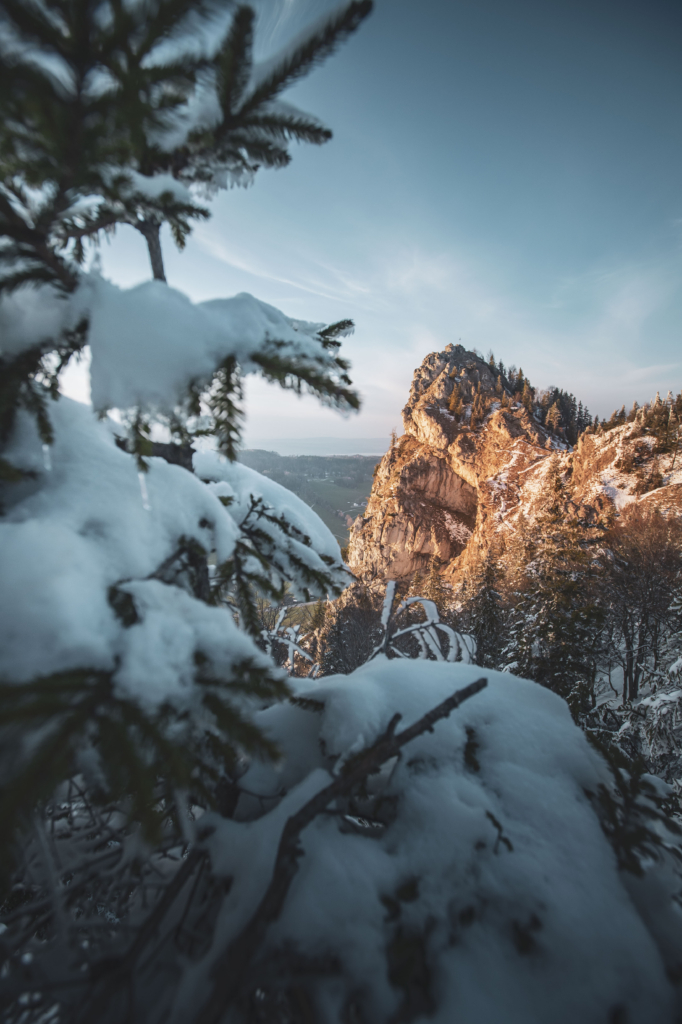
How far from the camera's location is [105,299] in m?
1.01

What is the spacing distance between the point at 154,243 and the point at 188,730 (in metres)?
1.95

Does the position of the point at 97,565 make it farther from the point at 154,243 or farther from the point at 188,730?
the point at 154,243

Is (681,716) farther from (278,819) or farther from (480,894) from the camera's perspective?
(278,819)

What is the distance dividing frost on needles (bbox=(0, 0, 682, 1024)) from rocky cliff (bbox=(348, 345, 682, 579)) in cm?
2651

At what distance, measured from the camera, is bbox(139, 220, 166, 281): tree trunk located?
1.51 meters

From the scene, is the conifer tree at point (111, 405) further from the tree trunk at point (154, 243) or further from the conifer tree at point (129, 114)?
the tree trunk at point (154, 243)

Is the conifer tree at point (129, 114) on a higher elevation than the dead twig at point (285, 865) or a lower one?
higher

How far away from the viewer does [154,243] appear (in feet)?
5.00

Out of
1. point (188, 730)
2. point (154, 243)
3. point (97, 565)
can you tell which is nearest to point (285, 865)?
point (188, 730)

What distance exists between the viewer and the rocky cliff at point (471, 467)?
24625mm

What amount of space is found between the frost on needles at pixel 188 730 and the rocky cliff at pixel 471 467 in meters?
26.5

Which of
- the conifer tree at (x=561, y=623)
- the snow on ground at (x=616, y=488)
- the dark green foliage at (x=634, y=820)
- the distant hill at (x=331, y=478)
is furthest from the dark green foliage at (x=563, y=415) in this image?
the dark green foliage at (x=634, y=820)

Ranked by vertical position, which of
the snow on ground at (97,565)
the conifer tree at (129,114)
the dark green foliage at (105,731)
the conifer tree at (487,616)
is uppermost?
the conifer tree at (129,114)

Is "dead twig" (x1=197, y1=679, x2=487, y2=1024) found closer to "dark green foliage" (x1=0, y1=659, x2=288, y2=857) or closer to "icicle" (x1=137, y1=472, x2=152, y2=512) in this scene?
"dark green foliage" (x1=0, y1=659, x2=288, y2=857)
